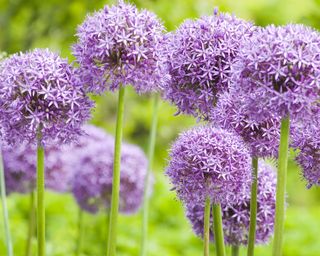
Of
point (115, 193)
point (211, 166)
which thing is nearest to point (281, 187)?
point (211, 166)

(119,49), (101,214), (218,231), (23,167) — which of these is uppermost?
(101,214)

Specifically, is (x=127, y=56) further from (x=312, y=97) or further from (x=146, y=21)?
(x=312, y=97)

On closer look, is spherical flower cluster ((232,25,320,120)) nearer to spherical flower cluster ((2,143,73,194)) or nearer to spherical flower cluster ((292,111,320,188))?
spherical flower cluster ((292,111,320,188))

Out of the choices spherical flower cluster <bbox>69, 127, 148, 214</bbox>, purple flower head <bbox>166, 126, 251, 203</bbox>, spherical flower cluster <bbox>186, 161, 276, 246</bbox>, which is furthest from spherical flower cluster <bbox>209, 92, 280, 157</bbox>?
spherical flower cluster <bbox>69, 127, 148, 214</bbox>

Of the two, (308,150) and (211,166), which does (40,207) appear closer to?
(211,166)

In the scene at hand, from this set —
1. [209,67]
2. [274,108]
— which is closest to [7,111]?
[209,67]

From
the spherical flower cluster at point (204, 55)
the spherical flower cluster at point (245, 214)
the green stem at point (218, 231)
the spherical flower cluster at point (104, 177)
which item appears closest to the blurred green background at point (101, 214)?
the spherical flower cluster at point (104, 177)

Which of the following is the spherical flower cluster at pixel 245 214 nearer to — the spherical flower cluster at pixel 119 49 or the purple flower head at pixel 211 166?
the purple flower head at pixel 211 166
